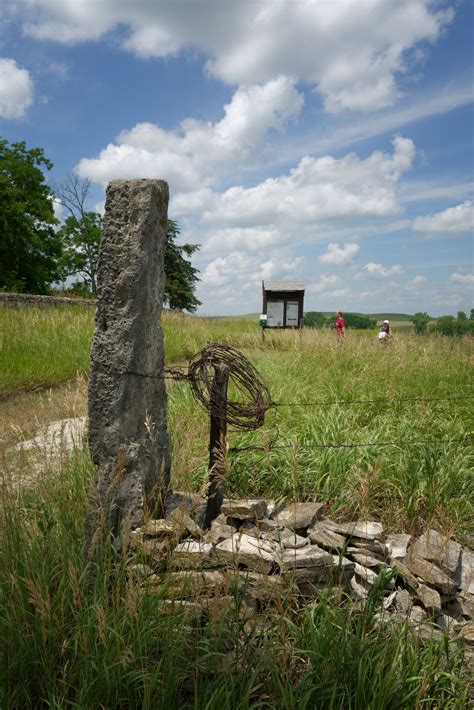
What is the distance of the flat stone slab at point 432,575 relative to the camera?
10.6ft

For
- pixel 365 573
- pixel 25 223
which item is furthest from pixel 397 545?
pixel 25 223

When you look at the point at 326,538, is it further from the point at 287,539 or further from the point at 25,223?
the point at 25,223

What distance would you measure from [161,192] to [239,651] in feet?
8.08

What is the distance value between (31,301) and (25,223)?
13.5 metres

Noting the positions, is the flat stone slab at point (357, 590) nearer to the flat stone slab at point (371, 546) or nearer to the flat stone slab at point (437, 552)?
the flat stone slab at point (371, 546)

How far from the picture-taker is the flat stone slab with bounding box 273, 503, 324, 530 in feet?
11.2

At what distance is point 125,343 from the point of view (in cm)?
296

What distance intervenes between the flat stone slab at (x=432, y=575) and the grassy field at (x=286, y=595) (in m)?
0.28

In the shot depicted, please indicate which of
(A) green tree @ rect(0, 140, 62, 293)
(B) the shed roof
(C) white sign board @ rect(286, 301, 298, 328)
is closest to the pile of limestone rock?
(B) the shed roof

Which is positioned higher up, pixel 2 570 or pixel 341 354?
pixel 341 354

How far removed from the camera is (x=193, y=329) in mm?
16734

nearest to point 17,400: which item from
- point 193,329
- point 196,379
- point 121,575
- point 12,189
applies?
point 196,379

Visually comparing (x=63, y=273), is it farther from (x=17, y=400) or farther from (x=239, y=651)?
(x=239, y=651)

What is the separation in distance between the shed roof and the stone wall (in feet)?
28.5
